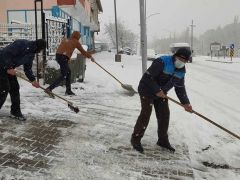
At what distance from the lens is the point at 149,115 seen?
6.24 metres

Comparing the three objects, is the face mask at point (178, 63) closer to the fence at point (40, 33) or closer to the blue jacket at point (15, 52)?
the blue jacket at point (15, 52)

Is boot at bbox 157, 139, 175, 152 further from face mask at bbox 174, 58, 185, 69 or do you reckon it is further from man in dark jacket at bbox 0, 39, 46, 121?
man in dark jacket at bbox 0, 39, 46, 121

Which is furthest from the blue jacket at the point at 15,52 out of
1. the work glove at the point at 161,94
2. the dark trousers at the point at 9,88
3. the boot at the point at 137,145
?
the work glove at the point at 161,94

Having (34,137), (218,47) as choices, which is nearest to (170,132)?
(34,137)

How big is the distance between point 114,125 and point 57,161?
218cm

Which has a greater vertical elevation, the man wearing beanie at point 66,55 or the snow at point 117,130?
the man wearing beanie at point 66,55

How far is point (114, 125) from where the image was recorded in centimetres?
766

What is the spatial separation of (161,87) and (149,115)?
1.53 feet

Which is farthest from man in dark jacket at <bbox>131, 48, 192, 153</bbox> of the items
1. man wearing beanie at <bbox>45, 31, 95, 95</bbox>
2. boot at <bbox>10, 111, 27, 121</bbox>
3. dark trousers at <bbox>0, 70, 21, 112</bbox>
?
man wearing beanie at <bbox>45, 31, 95, 95</bbox>

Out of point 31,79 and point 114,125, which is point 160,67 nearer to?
point 114,125

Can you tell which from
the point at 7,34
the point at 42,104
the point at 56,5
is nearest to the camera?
the point at 42,104

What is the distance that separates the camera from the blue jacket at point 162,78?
5.84 m

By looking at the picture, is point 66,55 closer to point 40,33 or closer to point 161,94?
point 40,33

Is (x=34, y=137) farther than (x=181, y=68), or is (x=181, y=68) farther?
(x=34, y=137)
